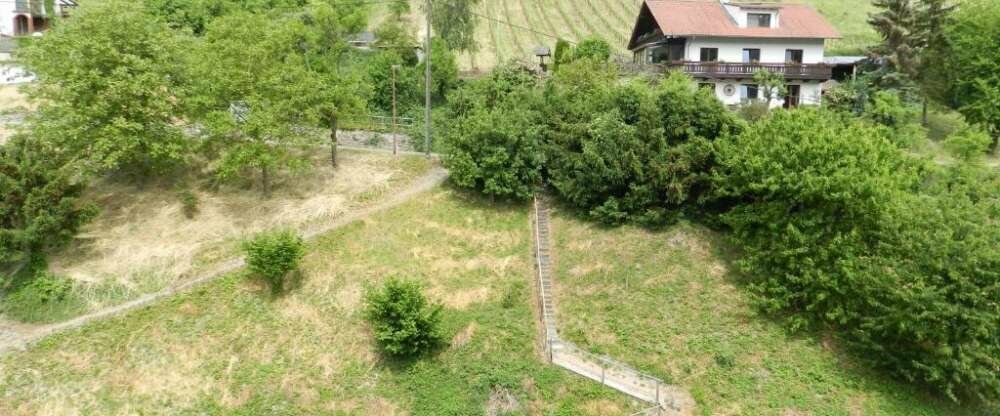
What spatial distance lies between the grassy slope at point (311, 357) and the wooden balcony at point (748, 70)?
67.6 ft

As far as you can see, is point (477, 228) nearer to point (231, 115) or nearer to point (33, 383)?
point (231, 115)

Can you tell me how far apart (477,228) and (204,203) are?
49.2 feet

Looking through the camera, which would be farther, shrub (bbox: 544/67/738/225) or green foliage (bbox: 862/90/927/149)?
shrub (bbox: 544/67/738/225)

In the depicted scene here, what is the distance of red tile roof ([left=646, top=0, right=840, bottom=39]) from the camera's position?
40.6 meters

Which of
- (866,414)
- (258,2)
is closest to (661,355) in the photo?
(866,414)

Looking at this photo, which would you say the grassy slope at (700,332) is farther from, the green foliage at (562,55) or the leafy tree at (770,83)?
the green foliage at (562,55)

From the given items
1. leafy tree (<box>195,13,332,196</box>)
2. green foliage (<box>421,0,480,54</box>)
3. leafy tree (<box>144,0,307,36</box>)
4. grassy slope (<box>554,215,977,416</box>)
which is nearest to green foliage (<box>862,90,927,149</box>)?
grassy slope (<box>554,215,977,416</box>)

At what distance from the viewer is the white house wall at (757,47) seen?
40.9 meters

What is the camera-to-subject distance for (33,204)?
84.0 feet

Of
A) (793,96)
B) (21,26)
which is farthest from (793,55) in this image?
(21,26)

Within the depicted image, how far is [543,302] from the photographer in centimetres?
2542

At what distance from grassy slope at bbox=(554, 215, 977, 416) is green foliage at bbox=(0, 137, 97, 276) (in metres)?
22.8

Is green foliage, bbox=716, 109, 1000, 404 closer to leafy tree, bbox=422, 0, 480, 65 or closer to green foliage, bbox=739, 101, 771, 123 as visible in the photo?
green foliage, bbox=739, 101, 771, 123

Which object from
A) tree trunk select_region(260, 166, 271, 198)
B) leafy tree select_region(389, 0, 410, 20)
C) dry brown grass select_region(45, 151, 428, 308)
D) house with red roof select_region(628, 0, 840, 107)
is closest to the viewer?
dry brown grass select_region(45, 151, 428, 308)
